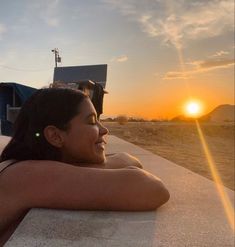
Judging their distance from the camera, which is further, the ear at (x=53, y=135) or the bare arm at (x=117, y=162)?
the bare arm at (x=117, y=162)

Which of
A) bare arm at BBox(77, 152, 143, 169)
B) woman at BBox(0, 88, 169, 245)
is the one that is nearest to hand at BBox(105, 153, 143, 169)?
bare arm at BBox(77, 152, 143, 169)

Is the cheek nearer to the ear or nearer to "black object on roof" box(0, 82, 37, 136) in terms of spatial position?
the ear

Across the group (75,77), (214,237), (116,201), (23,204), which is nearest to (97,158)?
(116,201)

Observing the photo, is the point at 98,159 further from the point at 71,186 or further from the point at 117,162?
the point at 117,162

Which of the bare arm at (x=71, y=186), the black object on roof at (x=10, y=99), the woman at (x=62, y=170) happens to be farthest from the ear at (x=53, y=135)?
the black object on roof at (x=10, y=99)

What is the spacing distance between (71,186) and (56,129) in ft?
0.95

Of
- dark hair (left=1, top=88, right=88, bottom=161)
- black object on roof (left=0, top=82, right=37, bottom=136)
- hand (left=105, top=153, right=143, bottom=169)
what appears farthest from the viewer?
black object on roof (left=0, top=82, right=37, bottom=136)

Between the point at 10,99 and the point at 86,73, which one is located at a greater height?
the point at 86,73

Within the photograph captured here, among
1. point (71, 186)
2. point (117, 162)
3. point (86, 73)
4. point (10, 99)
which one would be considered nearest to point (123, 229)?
point (71, 186)

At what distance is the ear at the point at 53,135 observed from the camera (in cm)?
206

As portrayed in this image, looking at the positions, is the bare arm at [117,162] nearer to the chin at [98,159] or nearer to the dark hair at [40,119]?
the chin at [98,159]

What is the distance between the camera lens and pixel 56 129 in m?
2.07

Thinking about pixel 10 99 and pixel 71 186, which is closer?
pixel 71 186

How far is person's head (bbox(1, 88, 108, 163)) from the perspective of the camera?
6.75 feet
